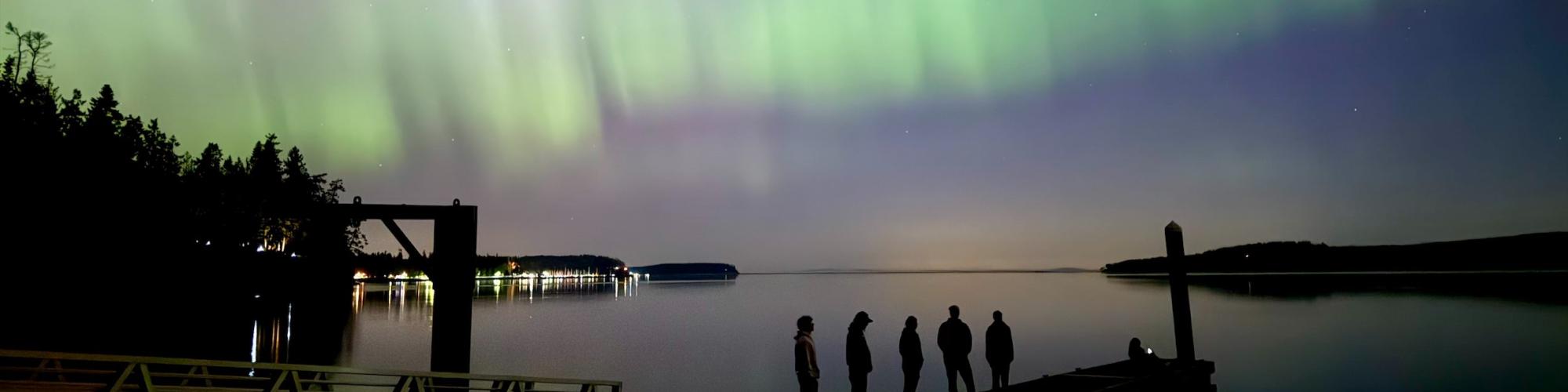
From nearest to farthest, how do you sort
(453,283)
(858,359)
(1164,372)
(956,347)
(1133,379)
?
(453,283) → (858,359) → (1133,379) → (1164,372) → (956,347)

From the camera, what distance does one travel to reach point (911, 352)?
13.9 meters

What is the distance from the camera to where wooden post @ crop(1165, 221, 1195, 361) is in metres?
16.4

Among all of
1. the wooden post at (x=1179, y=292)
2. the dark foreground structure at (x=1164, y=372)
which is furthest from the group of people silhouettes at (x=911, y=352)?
the wooden post at (x=1179, y=292)

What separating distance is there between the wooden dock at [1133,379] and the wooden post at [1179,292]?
0.35 meters

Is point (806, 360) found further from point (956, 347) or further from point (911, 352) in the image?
point (956, 347)

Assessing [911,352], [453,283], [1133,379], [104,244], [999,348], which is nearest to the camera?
[453,283]

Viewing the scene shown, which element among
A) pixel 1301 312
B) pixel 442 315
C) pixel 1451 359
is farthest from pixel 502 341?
pixel 1301 312

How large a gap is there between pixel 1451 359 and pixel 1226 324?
72.7 ft

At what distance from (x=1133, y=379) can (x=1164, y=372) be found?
69 cm

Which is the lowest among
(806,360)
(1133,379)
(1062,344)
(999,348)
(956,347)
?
(1062,344)

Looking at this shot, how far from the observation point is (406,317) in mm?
62688

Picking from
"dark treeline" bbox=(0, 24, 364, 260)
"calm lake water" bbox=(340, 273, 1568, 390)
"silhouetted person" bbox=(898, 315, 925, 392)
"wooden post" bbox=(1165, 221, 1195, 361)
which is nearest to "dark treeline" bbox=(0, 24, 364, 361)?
"dark treeline" bbox=(0, 24, 364, 260)

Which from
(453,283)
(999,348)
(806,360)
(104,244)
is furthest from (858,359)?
(104,244)

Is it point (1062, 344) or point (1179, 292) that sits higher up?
point (1179, 292)
